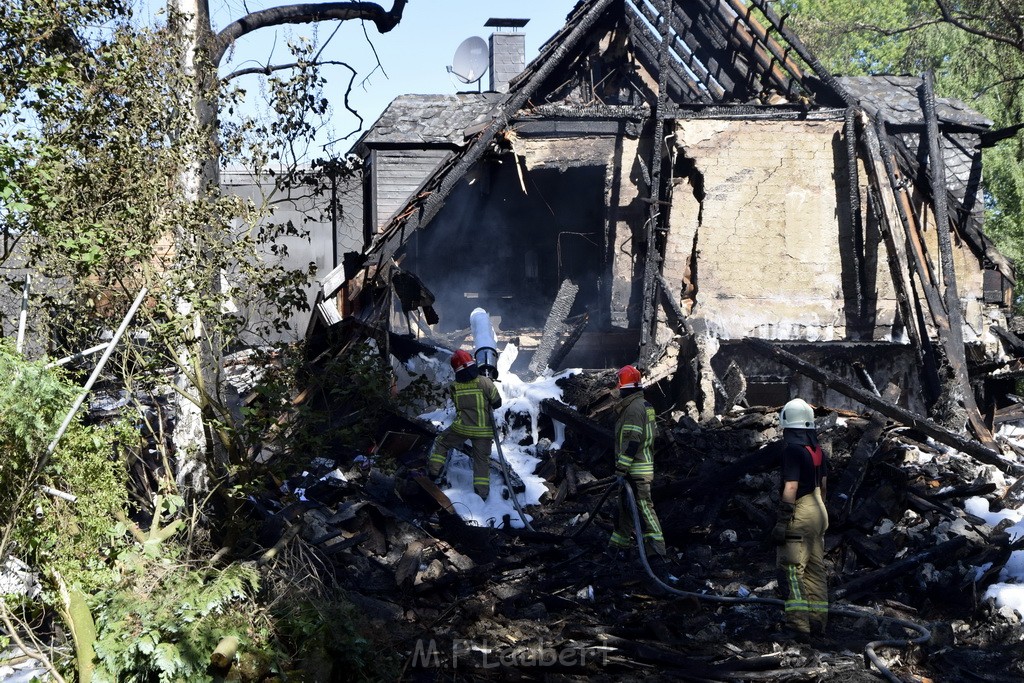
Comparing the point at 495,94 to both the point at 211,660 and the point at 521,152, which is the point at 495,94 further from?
the point at 211,660

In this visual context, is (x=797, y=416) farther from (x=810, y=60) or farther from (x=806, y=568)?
(x=810, y=60)

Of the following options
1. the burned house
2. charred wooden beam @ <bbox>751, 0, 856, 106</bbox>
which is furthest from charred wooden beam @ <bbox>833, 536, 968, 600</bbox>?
charred wooden beam @ <bbox>751, 0, 856, 106</bbox>

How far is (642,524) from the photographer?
916 cm

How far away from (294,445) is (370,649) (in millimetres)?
1943

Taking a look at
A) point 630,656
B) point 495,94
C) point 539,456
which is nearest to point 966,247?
point 539,456

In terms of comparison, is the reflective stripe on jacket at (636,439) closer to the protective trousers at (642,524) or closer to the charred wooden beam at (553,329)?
the protective trousers at (642,524)

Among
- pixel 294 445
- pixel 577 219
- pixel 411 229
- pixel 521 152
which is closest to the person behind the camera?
pixel 294 445

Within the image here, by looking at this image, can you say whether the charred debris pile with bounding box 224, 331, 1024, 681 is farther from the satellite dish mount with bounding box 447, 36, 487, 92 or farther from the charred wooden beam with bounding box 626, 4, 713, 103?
the satellite dish mount with bounding box 447, 36, 487, 92

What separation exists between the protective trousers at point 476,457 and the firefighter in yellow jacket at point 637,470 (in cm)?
178

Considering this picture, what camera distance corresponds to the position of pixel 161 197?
7648 mm

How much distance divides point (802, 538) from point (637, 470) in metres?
1.96

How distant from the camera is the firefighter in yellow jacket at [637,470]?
898 cm

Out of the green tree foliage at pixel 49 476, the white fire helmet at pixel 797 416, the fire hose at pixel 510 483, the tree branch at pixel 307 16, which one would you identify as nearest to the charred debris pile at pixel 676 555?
the fire hose at pixel 510 483

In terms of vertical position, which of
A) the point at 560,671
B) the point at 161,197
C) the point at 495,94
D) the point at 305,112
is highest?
the point at 495,94
